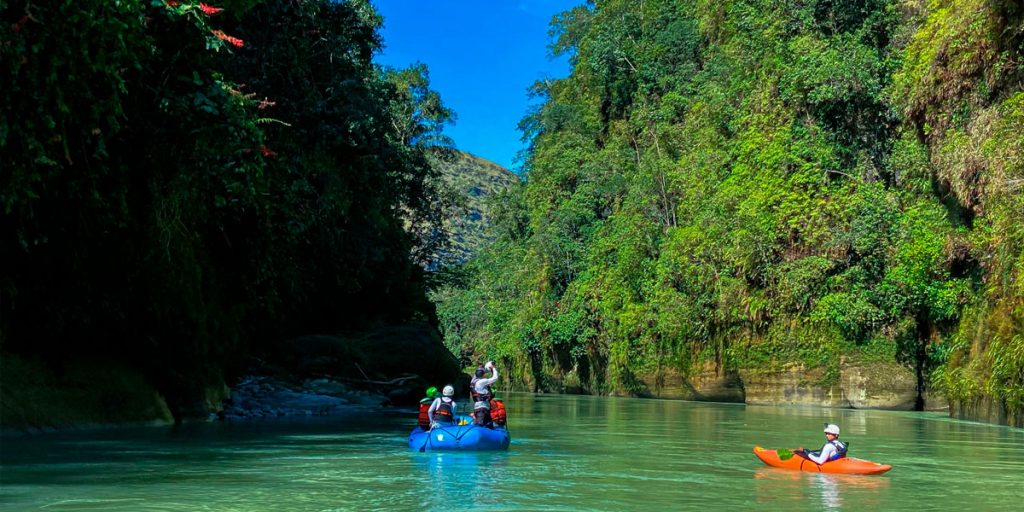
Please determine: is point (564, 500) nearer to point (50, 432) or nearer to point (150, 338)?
point (50, 432)

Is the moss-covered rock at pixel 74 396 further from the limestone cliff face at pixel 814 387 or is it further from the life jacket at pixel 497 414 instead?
the limestone cliff face at pixel 814 387

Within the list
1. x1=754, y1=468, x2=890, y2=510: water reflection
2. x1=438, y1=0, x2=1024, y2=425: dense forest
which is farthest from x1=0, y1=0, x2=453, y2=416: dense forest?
x1=438, y1=0, x2=1024, y2=425: dense forest

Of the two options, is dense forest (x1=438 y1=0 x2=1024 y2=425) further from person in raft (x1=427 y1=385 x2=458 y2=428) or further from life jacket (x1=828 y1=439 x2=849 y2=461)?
person in raft (x1=427 y1=385 x2=458 y2=428)

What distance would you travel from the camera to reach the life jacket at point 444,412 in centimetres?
1719

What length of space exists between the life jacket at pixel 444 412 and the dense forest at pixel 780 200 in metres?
12.3

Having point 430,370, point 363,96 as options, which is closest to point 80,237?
point 363,96

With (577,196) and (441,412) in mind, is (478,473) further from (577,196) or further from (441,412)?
(577,196)

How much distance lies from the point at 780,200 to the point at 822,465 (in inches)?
1137

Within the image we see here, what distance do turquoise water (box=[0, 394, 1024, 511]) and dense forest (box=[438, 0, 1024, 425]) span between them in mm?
6351

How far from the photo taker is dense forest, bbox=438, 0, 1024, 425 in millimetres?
24141

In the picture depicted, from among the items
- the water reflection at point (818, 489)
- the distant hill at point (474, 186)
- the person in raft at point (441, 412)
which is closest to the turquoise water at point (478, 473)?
the water reflection at point (818, 489)

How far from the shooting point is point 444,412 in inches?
682

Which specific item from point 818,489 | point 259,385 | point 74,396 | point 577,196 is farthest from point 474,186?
point 818,489

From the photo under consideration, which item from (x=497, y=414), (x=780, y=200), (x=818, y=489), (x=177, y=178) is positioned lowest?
(x=818, y=489)
